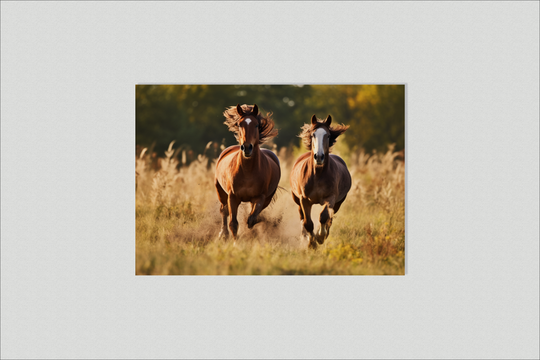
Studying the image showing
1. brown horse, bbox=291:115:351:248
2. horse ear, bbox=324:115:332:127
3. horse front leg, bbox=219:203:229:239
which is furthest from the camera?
horse front leg, bbox=219:203:229:239

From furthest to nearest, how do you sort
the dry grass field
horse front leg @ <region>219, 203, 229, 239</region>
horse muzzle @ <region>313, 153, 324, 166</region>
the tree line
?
the tree line
horse front leg @ <region>219, 203, 229, 239</region>
the dry grass field
horse muzzle @ <region>313, 153, 324, 166</region>

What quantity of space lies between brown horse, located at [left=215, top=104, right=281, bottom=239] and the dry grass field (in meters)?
0.55

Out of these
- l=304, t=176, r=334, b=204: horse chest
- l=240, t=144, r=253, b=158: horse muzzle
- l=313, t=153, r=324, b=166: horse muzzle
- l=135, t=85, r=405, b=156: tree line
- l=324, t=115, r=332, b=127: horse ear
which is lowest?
l=304, t=176, r=334, b=204: horse chest

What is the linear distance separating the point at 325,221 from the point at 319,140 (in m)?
1.26

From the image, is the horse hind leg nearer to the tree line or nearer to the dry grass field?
the dry grass field

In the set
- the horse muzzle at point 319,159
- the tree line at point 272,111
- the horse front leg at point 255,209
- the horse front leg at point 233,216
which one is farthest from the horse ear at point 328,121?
the tree line at point 272,111

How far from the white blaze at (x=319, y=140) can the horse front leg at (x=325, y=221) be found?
1.00m

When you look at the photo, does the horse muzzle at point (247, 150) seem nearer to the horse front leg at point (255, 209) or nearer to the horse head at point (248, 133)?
the horse head at point (248, 133)

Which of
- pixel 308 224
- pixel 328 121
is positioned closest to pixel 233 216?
pixel 308 224

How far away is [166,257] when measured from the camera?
295 inches

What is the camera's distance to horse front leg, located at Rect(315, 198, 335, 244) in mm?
7707

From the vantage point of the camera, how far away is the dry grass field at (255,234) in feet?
24.1

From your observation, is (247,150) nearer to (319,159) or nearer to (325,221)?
(319,159)

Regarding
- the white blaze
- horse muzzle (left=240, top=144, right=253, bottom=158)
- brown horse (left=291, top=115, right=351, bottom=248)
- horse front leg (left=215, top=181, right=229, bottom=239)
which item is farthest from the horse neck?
horse front leg (left=215, top=181, right=229, bottom=239)
